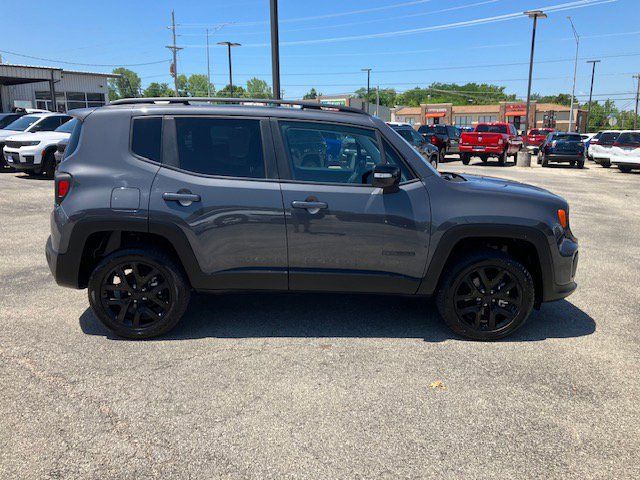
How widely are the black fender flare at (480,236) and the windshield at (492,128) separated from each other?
21.8 meters

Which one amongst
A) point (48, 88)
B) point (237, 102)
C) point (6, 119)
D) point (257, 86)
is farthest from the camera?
point (257, 86)

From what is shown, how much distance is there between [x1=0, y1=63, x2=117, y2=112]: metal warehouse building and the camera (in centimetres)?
3039

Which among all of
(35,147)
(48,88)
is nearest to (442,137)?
(35,147)

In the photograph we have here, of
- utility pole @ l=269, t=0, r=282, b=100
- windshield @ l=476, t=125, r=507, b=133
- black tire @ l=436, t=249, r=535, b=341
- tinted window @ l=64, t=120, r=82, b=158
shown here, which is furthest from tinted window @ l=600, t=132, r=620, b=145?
tinted window @ l=64, t=120, r=82, b=158

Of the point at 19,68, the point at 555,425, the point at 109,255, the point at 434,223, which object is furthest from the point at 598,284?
the point at 19,68

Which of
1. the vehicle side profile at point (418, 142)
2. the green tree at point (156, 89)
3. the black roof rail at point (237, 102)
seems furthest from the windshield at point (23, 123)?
the green tree at point (156, 89)

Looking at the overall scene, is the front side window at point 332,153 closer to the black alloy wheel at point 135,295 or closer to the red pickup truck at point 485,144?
the black alloy wheel at point 135,295

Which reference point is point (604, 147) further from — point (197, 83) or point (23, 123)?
point (197, 83)

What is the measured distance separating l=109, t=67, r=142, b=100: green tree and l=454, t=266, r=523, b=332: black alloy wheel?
130 meters

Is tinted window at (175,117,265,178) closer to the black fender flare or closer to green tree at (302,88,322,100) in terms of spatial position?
the black fender flare

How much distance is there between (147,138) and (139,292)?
122 centimetres

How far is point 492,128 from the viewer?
80.4 feet

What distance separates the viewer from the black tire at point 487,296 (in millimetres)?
4066

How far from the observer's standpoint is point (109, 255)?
4035 millimetres
